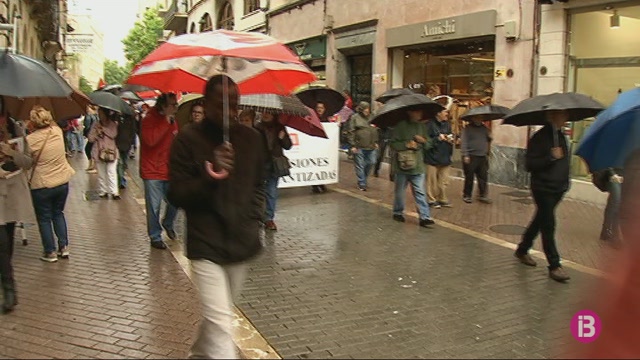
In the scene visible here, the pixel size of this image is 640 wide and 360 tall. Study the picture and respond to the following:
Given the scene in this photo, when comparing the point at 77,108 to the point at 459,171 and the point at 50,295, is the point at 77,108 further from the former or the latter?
the point at 459,171

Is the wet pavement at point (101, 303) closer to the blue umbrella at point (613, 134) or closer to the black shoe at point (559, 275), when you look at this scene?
A: the blue umbrella at point (613, 134)

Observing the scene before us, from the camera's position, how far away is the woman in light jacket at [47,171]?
5875 millimetres

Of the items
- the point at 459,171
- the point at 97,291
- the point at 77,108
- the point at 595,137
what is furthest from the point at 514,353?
the point at 459,171

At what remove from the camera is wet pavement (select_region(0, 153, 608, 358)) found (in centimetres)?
419

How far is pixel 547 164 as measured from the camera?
582 cm

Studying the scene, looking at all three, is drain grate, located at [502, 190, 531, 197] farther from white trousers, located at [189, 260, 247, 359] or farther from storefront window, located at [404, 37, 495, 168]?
white trousers, located at [189, 260, 247, 359]

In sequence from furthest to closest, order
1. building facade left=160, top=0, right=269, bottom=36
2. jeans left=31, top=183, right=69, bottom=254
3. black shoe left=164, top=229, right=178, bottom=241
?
building facade left=160, top=0, right=269, bottom=36 → black shoe left=164, top=229, right=178, bottom=241 → jeans left=31, top=183, right=69, bottom=254

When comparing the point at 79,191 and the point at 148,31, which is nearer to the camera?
the point at 79,191

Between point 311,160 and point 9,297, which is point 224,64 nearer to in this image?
point 9,297

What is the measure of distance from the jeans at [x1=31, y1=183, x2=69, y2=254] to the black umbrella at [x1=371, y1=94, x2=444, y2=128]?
162 inches

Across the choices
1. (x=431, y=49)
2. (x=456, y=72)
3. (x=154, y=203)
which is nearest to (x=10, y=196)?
(x=154, y=203)

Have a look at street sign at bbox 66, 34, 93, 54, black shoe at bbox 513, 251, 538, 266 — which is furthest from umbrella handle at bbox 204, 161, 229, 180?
street sign at bbox 66, 34, 93, 54

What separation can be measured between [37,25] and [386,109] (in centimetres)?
2271

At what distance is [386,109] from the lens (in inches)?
315
